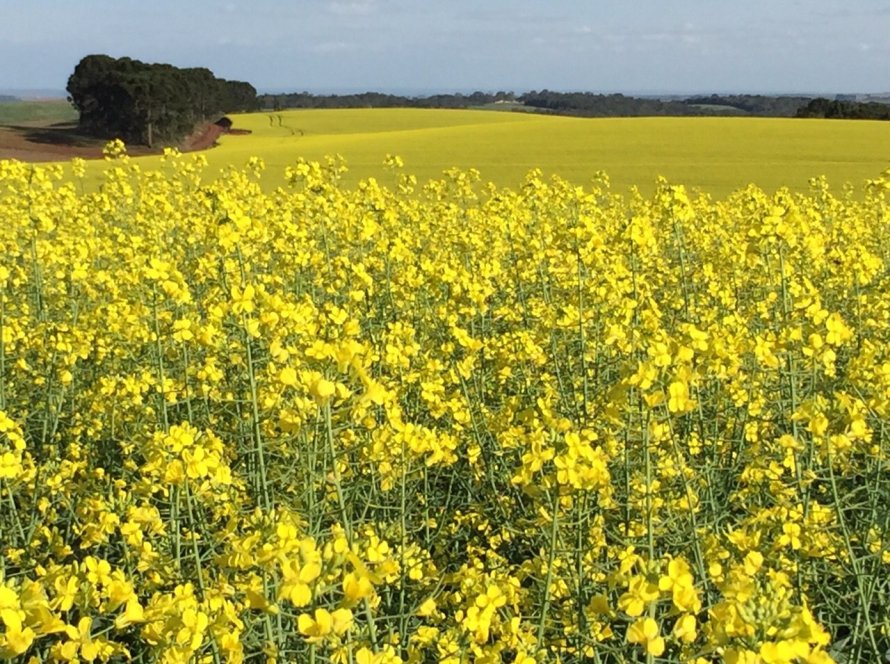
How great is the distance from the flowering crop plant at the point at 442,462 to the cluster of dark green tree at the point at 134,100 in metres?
35.7

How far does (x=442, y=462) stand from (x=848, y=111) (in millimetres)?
42117

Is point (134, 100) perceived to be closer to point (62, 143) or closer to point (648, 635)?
point (62, 143)

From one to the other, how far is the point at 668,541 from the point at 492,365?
2.26 m

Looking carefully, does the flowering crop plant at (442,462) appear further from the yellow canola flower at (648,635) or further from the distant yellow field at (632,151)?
the distant yellow field at (632,151)

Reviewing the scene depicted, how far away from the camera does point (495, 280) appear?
7.80 metres

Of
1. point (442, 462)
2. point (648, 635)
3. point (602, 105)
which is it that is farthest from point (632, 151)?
point (602, 105)

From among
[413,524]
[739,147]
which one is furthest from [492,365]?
[739,147]

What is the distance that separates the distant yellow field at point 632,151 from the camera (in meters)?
22.0

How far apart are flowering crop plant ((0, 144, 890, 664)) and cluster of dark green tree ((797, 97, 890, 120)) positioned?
37426 mm

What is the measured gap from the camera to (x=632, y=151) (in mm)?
26266

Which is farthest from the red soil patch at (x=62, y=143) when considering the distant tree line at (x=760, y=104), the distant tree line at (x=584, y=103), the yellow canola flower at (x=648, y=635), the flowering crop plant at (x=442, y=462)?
the yellow canola flower at (x=648, y=635)

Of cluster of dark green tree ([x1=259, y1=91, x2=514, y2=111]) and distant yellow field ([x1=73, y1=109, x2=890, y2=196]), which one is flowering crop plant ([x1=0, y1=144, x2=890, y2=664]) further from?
cluster of dark green tree ([x1=259, y1=91, x2=514, y2=111])

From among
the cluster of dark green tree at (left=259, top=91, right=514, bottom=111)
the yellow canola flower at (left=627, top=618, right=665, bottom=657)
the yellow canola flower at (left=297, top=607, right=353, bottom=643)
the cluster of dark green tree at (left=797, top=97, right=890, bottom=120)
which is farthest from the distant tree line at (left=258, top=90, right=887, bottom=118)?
the yellow canola flower at (left=297, top=607, right=353, bottom=643)

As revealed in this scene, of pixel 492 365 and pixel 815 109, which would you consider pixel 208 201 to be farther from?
pixel 815 109
